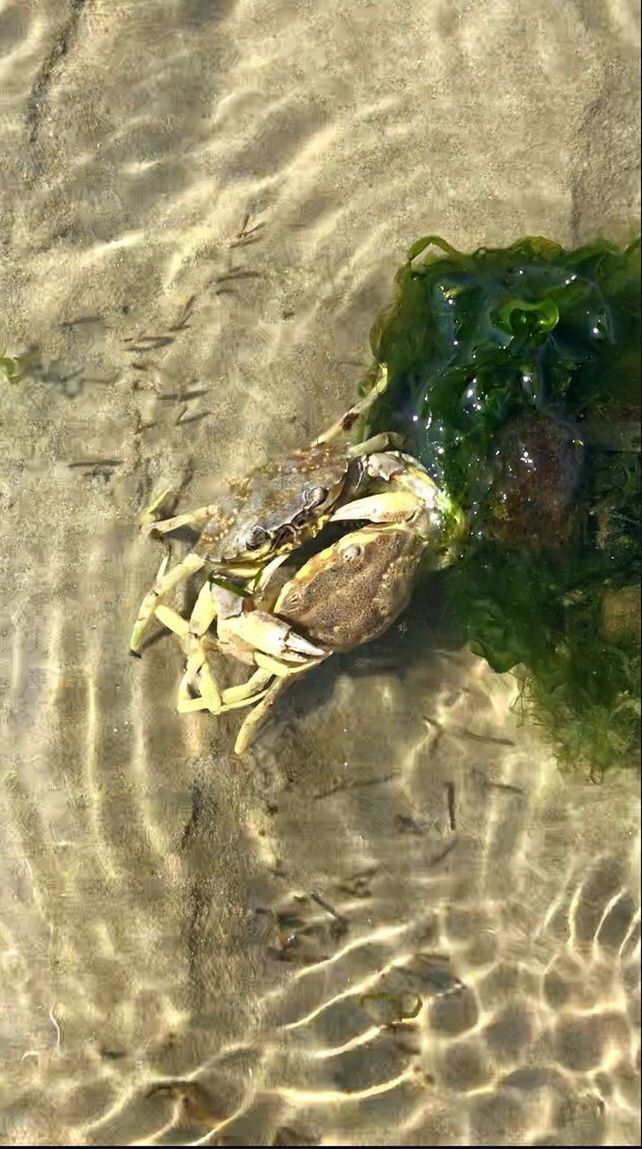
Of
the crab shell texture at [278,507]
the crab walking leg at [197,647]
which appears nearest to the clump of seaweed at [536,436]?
the crab shell texture at [278,507]

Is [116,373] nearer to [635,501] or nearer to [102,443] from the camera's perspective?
[102,443]

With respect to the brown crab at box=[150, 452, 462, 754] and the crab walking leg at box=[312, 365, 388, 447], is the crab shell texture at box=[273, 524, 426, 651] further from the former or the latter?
the crab walking leg at box=[312, 365, 388, 447]

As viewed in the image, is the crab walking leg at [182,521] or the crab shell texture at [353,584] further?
the crab walking leg at [182,521]

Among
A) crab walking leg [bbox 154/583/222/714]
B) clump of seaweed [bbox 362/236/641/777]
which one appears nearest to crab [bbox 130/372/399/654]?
crab walking leg [bbox 154/583/222/714]

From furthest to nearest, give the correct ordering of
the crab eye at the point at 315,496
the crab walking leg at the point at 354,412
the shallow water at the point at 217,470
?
the shallow water at the point at 217,470
the crab walking leg at the point at 354,412
the crab eye at the point at 315,496

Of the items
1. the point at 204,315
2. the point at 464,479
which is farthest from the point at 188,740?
the point at 204,315

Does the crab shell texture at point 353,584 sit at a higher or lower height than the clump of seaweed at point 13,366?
lower

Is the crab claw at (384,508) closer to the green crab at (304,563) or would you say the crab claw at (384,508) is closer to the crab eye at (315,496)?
the green crab at (304,563)

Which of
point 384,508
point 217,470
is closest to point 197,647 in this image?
point 217,470
